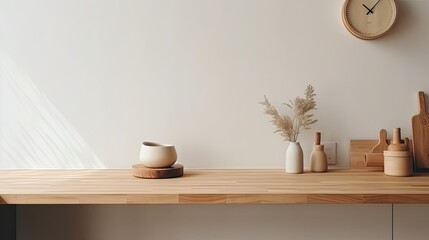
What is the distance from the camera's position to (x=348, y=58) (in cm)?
181

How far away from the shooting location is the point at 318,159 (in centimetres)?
172

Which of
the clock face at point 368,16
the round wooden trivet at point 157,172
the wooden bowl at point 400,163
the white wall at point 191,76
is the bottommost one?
the round wooden trivet at point 157,172

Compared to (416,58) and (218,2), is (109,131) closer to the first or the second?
(218,2)

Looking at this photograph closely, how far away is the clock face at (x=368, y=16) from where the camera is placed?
1769mm

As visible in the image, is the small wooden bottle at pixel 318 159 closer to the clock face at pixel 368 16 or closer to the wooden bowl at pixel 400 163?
the wooden bowl at pixel 400 163

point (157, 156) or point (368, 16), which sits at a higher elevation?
point (368, 16)

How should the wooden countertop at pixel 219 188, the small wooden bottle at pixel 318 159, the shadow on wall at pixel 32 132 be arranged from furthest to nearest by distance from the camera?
the shadow on wall at pixel 32 132 → the small wooden bottle at pixel 318 159 → the wooden countertop at pixel 219 188

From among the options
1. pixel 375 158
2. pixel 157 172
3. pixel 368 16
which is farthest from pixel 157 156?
pixel 368 16

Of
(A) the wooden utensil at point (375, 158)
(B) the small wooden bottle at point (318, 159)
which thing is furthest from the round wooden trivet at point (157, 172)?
(A) the wooden utensil at point (375, 158)

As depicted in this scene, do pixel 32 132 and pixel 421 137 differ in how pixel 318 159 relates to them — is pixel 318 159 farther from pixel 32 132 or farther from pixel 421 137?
pixel 32 132

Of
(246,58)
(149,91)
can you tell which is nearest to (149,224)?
(149,91)

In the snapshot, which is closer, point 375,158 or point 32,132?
point 375,158

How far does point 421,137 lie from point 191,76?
1.05 meters

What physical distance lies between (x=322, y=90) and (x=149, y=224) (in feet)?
3.28
